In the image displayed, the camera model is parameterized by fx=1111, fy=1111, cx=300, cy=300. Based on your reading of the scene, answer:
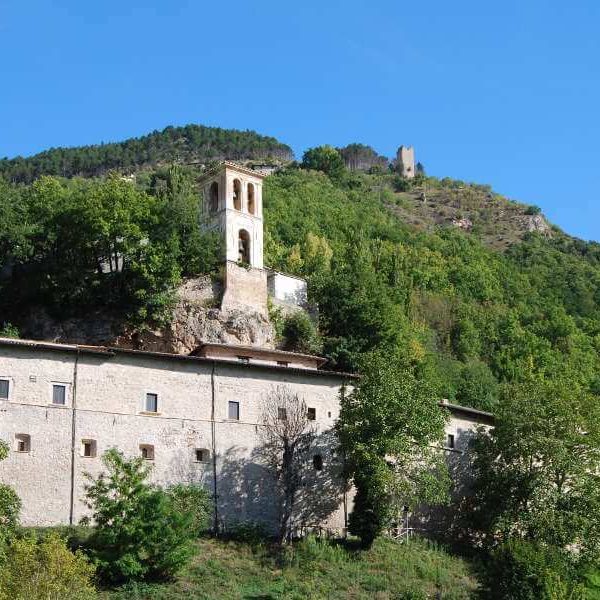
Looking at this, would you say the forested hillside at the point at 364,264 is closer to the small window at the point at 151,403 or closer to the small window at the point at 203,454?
the small window at the point at 151,403

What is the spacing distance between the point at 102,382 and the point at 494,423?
18550mm

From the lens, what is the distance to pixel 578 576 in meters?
43.6

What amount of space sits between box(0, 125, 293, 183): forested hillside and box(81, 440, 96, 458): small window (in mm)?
97397

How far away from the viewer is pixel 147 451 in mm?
44500

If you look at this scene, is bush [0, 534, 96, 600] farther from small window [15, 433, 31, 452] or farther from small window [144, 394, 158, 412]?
small window [144, 394, 158, 412]

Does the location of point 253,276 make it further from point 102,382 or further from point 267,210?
point 267,210

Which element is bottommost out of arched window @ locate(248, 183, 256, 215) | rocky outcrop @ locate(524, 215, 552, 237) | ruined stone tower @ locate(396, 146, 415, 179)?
arched window @ locate(248, 183, 256, 215)

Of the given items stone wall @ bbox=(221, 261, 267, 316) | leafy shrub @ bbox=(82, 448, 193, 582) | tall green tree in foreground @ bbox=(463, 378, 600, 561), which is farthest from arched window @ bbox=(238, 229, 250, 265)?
leafy shrub @ bbox=(82, 448, 193, 582)

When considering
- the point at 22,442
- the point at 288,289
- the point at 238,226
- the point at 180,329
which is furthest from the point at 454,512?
the point at 238,226

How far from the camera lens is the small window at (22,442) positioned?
4206 centimetres

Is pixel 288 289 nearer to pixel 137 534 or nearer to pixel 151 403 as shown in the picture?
pixel 151 403

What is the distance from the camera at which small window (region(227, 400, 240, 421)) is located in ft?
153

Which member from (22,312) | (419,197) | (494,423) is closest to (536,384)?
(494,423)

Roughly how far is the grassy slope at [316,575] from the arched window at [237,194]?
24.9m
